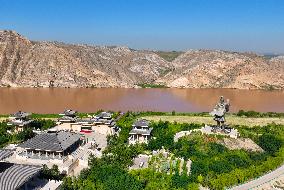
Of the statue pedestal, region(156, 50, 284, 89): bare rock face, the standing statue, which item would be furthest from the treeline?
region(156, 50, 284, 89): bare rock face

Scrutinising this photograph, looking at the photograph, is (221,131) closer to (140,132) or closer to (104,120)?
(140,132)

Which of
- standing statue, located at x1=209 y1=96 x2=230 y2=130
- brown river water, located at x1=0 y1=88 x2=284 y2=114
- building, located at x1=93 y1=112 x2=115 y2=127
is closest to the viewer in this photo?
standing statue, located at x1=209 y1=96 x2=230 y2=130

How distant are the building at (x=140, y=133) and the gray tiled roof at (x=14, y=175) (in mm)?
17099

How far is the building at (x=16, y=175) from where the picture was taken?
26.2m

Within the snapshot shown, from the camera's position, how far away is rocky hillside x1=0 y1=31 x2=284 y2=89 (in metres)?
111

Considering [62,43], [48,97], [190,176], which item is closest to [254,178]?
[190,176]

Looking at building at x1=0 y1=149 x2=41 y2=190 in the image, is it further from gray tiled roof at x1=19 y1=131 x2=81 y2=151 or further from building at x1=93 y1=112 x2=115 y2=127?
building at x1=93 y1=112 x2=115 y2=127

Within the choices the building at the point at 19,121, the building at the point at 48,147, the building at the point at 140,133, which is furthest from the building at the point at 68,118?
the building at the point at 48,147

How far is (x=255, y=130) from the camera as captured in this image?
50.2 metres

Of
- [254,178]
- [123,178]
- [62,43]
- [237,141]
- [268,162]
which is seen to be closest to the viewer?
[123,178]

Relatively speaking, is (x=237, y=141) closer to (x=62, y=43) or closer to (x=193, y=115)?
(x=193, y=115)

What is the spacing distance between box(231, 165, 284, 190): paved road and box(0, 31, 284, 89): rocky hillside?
7868 cm

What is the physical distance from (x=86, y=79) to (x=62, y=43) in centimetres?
3196

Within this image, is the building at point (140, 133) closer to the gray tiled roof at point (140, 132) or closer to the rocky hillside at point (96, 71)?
the gray tiled roof at point (140, 132)
